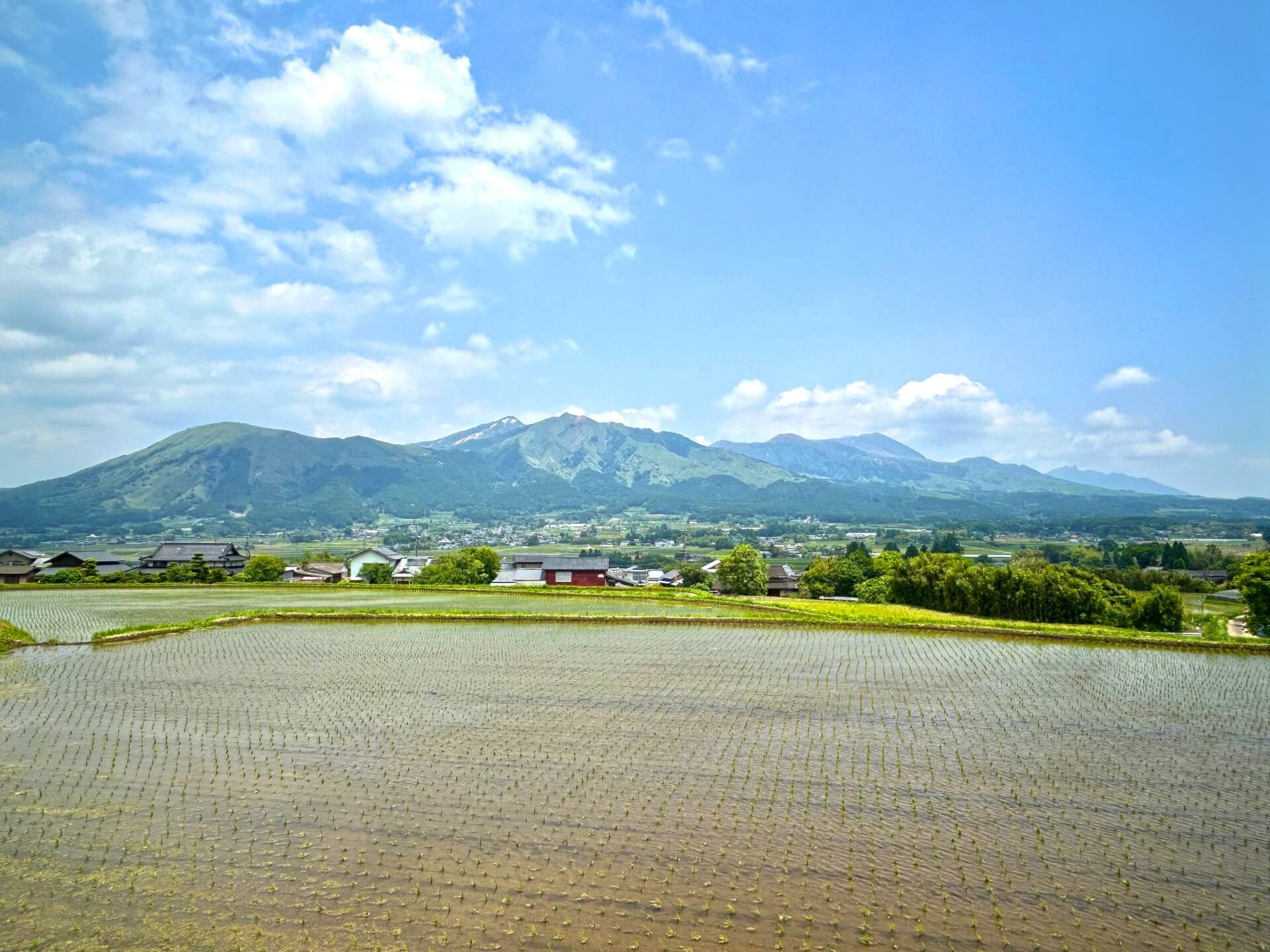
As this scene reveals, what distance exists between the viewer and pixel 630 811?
10078 mm

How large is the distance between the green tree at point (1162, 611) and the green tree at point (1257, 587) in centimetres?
240

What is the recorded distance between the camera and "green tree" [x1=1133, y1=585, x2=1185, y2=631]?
32.7m

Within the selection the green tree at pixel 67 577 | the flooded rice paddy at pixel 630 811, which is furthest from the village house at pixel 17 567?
the flooded rice paddy at pixel 630 811

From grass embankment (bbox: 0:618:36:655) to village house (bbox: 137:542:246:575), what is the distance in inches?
1124

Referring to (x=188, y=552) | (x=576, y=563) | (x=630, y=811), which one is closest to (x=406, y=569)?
(x=188, y=552)

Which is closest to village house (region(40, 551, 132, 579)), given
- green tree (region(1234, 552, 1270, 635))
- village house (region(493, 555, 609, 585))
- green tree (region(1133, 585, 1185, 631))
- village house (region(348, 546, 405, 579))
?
village house (region(348, 546, 405, 579))

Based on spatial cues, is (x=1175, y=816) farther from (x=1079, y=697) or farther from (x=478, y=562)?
(x=478, y=562)

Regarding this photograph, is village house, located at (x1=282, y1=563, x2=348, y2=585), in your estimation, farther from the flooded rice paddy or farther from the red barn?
the flooded rice paddy

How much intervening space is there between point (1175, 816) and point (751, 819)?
19.6ft

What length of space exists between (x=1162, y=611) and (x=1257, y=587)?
360cm

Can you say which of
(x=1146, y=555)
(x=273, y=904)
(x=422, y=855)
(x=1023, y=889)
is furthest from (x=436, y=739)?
(x=1146, y=555)

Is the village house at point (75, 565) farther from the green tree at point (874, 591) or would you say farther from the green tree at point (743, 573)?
the green tree at point (874, 591)

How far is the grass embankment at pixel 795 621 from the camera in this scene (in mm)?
25562

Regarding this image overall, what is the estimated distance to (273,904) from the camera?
25.0 ft
